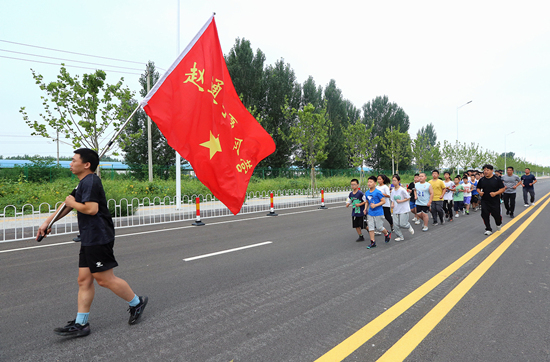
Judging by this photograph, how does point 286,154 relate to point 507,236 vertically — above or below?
above

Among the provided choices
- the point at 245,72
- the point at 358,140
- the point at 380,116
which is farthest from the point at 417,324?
the point at 380,116

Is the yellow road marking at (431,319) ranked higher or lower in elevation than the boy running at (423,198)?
lower

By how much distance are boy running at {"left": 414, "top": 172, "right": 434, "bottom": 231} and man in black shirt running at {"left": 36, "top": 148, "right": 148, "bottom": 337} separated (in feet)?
27.4

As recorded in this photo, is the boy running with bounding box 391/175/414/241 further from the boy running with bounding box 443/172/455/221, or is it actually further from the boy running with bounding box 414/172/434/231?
the boy running with bounding box 443/172/455/221

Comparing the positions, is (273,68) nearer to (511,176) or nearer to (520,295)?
(511,176)

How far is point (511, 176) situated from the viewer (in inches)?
487

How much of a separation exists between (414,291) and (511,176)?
1120cm

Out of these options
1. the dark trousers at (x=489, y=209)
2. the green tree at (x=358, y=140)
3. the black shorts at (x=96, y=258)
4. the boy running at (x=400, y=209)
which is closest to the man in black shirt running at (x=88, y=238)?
the black shorts at (x=96, y=258)

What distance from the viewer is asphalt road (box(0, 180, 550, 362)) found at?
284 centimetres

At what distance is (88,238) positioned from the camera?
314 centimetres

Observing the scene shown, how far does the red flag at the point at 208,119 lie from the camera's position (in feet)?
13.4

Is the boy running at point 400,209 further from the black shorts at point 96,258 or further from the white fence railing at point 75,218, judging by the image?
the white fence railing at point 75,218

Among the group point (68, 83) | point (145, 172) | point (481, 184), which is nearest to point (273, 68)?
point (145, 172)

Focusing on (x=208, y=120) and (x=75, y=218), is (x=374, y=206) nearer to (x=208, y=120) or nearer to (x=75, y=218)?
(x=208, y=120)
